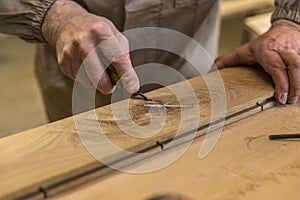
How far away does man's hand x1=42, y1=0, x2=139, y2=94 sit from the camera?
29.6 inches

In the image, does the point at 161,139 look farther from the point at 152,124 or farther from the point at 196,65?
the point at 196,65

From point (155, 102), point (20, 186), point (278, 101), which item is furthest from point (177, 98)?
point (20, 186)

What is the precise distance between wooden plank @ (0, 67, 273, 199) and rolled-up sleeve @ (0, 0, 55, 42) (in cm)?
27

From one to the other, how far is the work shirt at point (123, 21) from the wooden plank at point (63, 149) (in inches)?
9.9

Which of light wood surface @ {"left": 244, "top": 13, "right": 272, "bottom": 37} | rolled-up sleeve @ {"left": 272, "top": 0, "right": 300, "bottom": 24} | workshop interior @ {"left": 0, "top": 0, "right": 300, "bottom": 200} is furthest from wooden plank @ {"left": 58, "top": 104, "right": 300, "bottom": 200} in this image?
light wood surface @ {"left": 244, "top": 13, "right": 272, "bottom": 37}

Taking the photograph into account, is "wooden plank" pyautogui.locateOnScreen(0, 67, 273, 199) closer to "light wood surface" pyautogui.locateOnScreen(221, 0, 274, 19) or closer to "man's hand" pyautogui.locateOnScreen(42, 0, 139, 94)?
"man's hand" pyautogui.locateOnScreen(42, 0, 139, 94)

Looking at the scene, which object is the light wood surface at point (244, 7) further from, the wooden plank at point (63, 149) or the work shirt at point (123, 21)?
the wooden plank at point (63, 149)

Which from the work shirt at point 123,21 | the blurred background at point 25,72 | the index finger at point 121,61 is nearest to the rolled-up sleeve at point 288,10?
the work shirt at point 123,21

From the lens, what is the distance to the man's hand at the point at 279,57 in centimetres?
83

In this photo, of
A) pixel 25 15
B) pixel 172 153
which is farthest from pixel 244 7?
pixel 172 153

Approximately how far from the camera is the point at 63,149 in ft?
2.15

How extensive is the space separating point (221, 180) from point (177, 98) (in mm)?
212

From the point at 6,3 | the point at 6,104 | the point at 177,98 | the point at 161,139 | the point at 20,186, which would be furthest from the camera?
the point at 6,104

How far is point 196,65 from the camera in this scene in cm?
116
